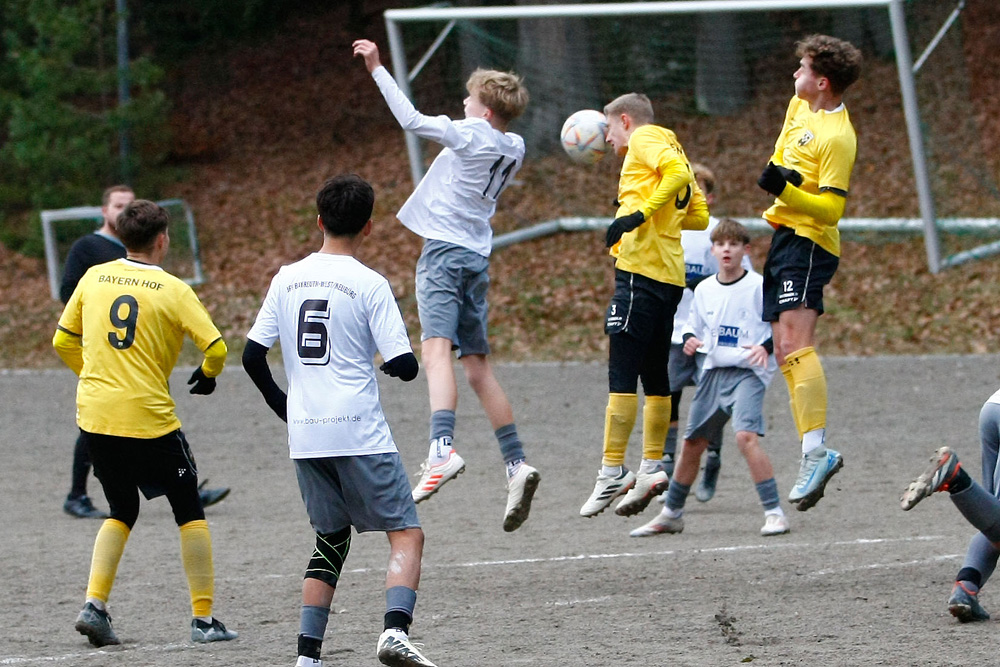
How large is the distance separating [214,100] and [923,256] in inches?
586

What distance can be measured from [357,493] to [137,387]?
1.55 meters

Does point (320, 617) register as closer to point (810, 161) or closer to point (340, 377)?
point (340, 377)

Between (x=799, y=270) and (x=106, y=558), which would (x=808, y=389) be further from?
(x=106, y=558)

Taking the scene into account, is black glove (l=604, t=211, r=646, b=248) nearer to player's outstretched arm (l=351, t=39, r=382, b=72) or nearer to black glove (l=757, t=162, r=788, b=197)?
black glove (l=757, t=162, r=788, b=197)

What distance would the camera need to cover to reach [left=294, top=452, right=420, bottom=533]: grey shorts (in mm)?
5266

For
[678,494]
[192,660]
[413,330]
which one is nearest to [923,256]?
[413,330]

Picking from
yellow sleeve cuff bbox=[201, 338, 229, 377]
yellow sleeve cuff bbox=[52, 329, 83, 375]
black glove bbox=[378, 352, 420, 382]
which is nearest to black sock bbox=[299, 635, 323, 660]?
black glove bbox=[378, 352, 420, 382]

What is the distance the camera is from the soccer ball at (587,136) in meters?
8.17

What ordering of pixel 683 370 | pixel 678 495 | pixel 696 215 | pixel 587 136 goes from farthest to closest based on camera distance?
pixel 683 370
pixel 678 495
pixel 587 136
pixel 696 215

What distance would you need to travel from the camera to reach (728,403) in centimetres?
837

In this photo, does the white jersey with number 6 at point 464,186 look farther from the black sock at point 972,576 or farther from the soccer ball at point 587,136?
the black sock at point 972,576

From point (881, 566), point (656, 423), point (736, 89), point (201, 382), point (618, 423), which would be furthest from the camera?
point (736, 89)

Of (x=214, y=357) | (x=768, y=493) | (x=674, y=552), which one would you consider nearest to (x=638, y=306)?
(x=674, y=552)

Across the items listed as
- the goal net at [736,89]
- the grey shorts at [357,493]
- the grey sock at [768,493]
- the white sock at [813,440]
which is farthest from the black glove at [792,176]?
the goal net at [736,89]
